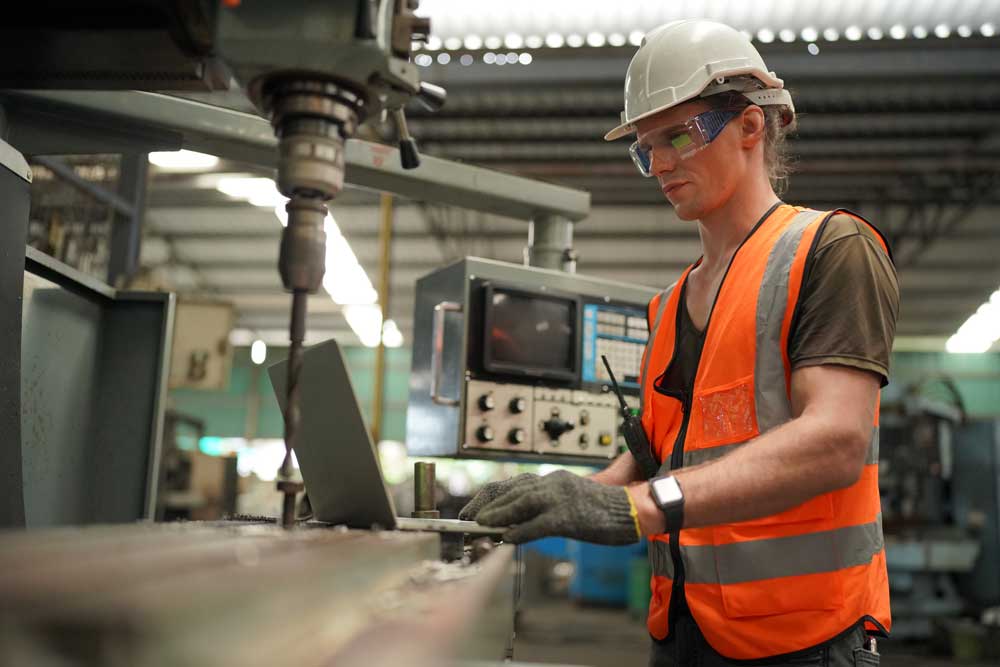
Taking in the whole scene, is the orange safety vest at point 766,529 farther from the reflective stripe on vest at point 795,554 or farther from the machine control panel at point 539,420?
the machine control panel at point 539,420

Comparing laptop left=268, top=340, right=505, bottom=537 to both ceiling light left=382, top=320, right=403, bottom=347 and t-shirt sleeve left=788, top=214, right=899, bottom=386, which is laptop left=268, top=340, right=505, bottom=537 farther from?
ceiling light left=382, top=320, right=403, bottom=347

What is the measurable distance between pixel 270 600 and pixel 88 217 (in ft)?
10.5

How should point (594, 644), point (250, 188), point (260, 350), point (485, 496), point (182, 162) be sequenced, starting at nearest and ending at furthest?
point (485, 496), point (260, 350), point (594, 644), point (182, 162), point (250, 188)

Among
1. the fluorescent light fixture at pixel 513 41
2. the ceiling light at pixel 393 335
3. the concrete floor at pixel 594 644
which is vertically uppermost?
the fluorescent light fixture at pixel 513 41

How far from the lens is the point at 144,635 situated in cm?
36

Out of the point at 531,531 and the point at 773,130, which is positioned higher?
the point at 773,130

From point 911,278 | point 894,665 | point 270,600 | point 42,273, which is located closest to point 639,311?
point 42,273

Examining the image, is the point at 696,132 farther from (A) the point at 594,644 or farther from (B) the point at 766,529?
(A) the point at 594,644

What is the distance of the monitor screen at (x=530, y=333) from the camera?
6.68 feet

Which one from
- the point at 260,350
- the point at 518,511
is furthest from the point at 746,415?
the point at 260,350

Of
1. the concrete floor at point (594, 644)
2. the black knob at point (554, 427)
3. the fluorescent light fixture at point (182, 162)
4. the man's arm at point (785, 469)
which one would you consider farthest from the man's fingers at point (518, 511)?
the fluorescent light fixture at point (182, 162)

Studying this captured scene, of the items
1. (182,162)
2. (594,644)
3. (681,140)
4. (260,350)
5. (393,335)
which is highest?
(182,162)

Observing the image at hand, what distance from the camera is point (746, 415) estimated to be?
3.75 feet

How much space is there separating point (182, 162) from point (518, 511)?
18.5ft
